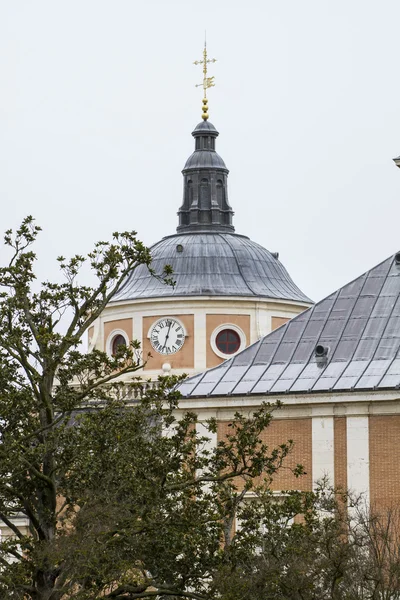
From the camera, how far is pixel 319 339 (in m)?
52.5

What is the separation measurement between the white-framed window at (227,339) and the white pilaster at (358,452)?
32.4 m

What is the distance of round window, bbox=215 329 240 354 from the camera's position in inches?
3248

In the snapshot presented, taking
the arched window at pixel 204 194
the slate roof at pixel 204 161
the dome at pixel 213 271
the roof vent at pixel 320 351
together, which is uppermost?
the slate roof at pixel 204 161

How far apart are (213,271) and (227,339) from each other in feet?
12.6

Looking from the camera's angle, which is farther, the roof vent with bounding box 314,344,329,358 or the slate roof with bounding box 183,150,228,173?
the slate roof with bounding box 183,150,228,173

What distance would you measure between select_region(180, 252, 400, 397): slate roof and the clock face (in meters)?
28.4

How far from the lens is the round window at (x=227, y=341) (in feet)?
271

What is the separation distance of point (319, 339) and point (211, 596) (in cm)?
1930

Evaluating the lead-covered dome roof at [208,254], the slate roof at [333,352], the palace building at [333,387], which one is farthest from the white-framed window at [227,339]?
the slate roof at [333,352]

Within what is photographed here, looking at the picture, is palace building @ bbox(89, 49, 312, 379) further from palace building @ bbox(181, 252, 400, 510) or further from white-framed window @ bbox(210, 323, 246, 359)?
palace building @ bbox(181, 252, 400, 510)

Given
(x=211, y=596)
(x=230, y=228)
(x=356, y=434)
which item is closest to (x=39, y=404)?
(x=211, y=596)

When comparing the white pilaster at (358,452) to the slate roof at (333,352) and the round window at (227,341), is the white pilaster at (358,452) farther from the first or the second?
the round window at (227,341)

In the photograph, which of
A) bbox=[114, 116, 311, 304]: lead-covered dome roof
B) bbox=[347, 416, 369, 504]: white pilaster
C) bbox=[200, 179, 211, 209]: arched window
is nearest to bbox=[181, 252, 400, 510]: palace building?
bbox=[347, 416, 369, 504]: white pilaster

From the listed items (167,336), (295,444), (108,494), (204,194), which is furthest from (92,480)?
(204,194)
